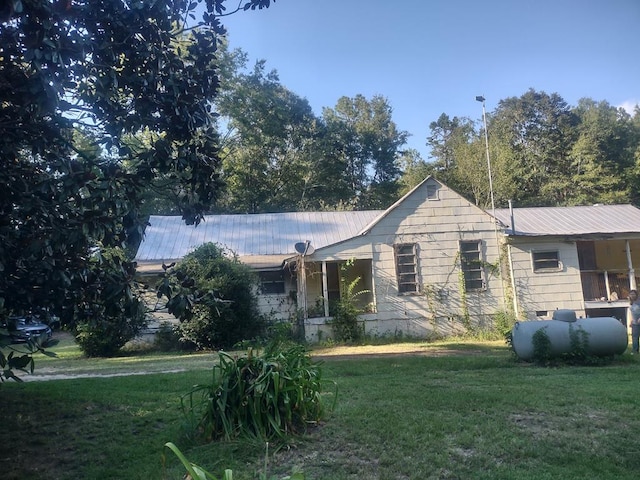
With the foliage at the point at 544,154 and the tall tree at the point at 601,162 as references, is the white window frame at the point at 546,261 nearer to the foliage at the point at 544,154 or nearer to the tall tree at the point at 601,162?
the foliage at the point at 544,154

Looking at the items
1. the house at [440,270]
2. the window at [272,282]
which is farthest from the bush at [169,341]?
the window at [272,282]

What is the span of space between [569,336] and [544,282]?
26.7 ft

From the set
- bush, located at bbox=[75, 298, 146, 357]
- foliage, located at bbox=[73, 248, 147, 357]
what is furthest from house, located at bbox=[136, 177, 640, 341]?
foliage, located at bbox=[73, 248, 147, 357]

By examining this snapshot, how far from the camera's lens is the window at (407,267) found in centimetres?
1662

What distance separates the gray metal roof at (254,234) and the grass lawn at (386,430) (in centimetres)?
928

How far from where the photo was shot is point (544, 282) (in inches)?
669

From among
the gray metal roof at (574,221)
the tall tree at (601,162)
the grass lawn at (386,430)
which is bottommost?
the grass lawn at (386,430)

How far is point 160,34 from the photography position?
17.0 feet

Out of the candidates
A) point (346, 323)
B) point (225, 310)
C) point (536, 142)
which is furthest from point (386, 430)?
point (536, 142)

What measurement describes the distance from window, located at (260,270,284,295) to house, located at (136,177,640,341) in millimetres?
35

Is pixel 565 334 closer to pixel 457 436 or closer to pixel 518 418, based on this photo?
pixel 518 418

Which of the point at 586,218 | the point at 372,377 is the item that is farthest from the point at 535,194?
the point at 372,377

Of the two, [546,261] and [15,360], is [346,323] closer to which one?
[546,261]

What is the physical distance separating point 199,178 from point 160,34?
60.3 inches
